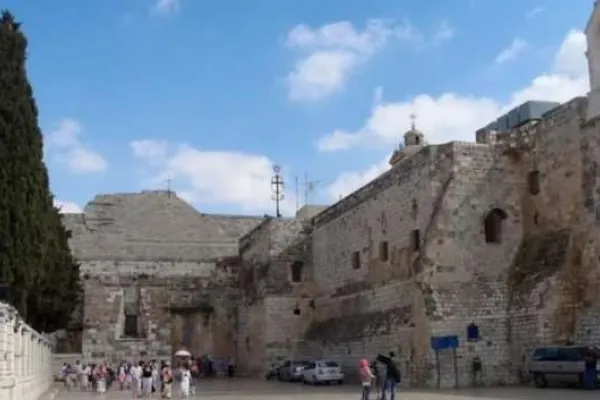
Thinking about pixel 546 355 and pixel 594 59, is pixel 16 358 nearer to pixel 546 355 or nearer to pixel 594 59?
pixel 546 355

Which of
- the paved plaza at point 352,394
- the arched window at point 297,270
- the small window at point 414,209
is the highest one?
the small window at point 414,209

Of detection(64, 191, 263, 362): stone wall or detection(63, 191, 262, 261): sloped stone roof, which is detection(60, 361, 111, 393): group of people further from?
detection(63, 191, 262, 261): sloped stone roof

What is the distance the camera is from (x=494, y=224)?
25.7m

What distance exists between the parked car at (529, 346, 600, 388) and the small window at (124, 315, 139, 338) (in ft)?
71.6

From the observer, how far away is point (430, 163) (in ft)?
83.3

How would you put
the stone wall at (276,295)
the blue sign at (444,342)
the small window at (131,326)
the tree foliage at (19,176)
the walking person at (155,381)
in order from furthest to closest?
1. the small window at (131,326)
2. the stone wall at (276,295)
3. the walking person at (155,381)
4. the blue sign at (444,342)
5. the tree foliage at (19,176)

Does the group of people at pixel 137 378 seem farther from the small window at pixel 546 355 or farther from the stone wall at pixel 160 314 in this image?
the small window at pixel 546 355

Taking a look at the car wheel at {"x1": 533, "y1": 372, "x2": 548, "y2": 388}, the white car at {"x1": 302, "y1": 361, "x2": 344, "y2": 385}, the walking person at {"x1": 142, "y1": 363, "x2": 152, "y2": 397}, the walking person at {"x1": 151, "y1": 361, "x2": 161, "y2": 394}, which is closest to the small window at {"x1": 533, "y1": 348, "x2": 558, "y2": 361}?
the car wheel at {"x1": 533, "y1": 372, "x2": 548, "y2": 388}

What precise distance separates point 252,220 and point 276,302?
54.5 ft

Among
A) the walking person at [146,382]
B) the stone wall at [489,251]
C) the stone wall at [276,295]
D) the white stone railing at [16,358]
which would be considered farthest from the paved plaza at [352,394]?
the stone wall at [276,295]

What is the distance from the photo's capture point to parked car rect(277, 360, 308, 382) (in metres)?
30.5

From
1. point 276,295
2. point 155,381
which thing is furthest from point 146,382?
point 276,295

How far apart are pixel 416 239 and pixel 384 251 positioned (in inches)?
112

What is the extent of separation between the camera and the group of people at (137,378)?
2336cm
